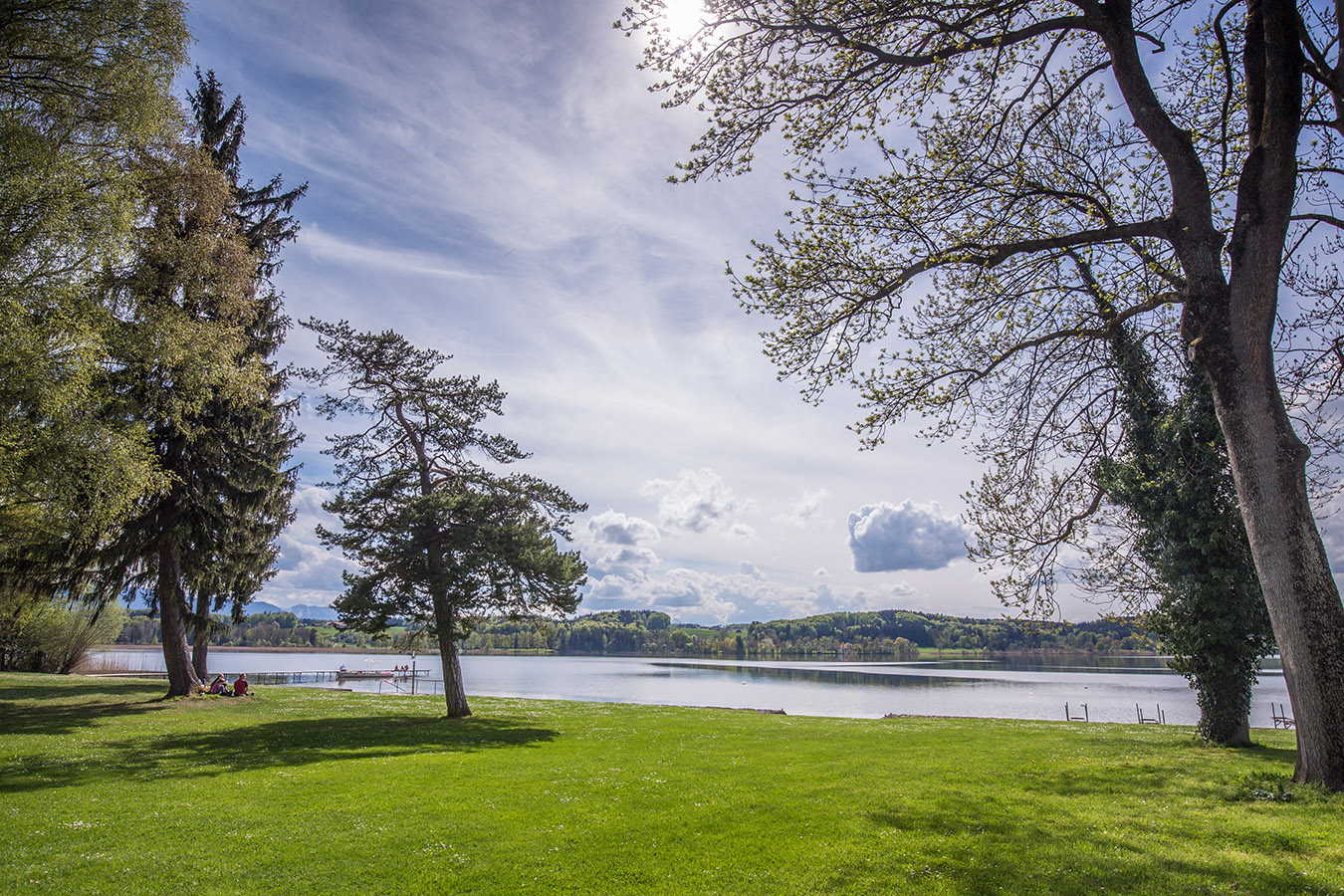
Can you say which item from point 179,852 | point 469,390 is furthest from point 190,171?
point 179,852

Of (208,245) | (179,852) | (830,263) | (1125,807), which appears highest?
(208,245)

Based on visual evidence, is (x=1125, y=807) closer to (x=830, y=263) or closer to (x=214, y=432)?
(x=830, y=263)

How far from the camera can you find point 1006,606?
13703 mm

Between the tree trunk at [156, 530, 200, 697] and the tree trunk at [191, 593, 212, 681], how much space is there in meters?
0.68

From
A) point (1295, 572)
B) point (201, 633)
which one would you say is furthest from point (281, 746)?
point (1295, 572)

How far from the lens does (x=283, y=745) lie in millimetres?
17141

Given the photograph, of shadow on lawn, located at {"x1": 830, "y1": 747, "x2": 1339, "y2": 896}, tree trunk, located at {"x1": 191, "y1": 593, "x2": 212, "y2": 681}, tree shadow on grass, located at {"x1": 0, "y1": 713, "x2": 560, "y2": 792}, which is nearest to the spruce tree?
tree trunk, located at {"x1": 191, "y1": 593, "x2": 212, "y2": 681}

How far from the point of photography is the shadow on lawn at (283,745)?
13.0m

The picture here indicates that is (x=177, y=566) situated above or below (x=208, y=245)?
below

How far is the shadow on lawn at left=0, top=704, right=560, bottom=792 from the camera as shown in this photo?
12961 millimetres

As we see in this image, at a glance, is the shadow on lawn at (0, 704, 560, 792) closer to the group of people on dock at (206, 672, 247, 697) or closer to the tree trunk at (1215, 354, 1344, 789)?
the group of people on dock at (206, 672, 247, 697)

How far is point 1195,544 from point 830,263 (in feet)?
51.8

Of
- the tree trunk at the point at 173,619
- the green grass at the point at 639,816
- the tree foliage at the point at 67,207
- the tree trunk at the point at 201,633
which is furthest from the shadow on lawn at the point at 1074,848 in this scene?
the tree trunk at the point at 201,633

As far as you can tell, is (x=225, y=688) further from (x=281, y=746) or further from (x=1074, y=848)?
(x=1074, y=848)
